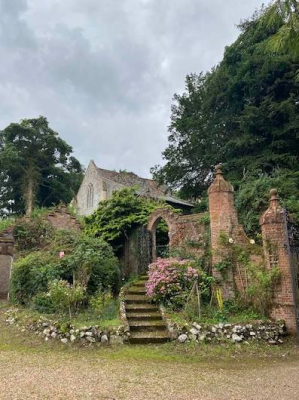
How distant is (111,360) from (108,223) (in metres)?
8.70

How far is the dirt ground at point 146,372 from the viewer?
15.3ft

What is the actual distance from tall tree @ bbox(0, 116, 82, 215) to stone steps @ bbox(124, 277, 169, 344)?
24.2 metres

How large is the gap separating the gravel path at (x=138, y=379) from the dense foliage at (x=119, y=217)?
25.9ft

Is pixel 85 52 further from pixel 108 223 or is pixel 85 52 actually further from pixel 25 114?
pixel 25 114

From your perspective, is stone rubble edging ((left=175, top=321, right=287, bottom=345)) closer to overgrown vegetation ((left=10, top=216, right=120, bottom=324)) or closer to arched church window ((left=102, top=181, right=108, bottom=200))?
overgrown vegetation ((left=10, top=216, right=120, bottom=324))

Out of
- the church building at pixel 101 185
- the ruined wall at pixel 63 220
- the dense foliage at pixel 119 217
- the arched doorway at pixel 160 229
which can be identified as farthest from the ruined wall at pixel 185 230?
the church building at pixel 101 185

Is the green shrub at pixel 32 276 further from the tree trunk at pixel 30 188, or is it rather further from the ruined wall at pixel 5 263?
the tree trunk at pixel 30 188

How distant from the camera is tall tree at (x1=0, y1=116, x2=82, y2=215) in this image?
3234 centimetres

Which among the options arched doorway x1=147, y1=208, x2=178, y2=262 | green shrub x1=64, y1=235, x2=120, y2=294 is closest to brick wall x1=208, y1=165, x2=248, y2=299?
arched doorway x1=147, y1=208, x2=178, y2=262

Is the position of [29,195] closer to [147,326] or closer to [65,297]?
[65,297]

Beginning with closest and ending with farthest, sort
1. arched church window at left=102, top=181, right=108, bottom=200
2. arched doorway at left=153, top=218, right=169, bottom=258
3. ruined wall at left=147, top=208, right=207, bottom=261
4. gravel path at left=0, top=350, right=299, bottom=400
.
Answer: gravel path at left=0, top=350, right=299, bottom=400 → ruined wall at left=147, top=208, right=207, bottom=261 → arched doorway at left=153, top=218, right=169, bottom=258 → arched church window at left=102, top=181, right=108, bottom=200

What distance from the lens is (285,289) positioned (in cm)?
824

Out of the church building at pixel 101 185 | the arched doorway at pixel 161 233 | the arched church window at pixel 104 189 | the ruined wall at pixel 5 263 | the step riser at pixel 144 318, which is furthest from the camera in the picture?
the church building at pixel 101 185

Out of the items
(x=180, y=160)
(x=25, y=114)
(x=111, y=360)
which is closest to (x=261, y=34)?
(x=180, y=160)
